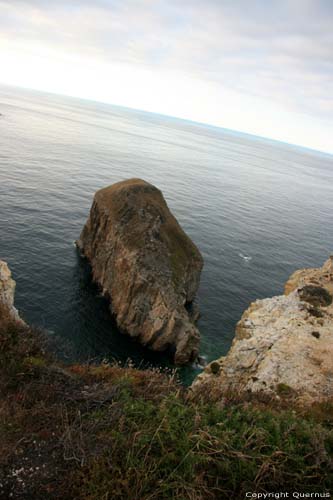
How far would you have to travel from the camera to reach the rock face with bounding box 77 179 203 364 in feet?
118

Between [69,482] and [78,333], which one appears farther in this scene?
[78,333]

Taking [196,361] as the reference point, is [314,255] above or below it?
above

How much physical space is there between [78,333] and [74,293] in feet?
25.0

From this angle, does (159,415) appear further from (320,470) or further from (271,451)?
(320,470)

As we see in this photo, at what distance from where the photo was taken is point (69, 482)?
9055 mm

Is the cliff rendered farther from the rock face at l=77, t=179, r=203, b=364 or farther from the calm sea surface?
the rock face at l=77, t=179, r=203, b=364

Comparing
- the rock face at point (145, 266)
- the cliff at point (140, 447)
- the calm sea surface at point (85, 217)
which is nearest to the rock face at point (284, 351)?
the cliff at point (140, 447)

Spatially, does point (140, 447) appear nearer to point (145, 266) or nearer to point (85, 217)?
point (145, 266)

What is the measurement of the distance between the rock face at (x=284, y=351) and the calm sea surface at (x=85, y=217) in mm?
10316

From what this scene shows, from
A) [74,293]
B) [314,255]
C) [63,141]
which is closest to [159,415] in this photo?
[74,293]

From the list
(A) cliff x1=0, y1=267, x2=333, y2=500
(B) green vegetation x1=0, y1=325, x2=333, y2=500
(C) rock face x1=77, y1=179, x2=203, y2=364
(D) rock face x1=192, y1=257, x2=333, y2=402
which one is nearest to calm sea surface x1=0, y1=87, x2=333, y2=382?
(C) rock face x1=77, y1=179, x2=203, y2=364

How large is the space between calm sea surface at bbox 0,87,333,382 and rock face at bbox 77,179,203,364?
2.34 meters

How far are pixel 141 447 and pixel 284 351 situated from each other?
17.1 m

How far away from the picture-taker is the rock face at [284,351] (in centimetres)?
2005
